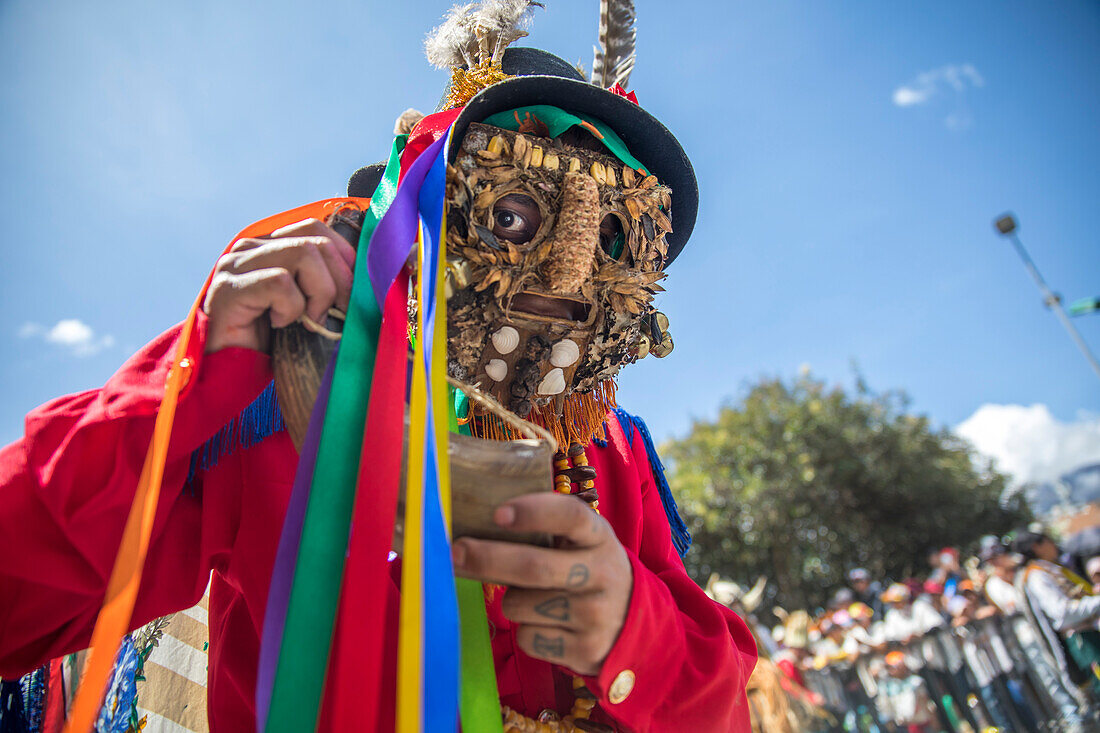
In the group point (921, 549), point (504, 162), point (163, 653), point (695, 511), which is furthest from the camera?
point (921, 549)

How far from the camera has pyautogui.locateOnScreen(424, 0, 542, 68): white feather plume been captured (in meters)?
2.26

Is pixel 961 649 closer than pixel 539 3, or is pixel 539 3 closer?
pixel 539 3

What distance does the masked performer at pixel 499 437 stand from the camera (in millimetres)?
1258

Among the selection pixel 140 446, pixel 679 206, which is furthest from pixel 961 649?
pixel 140 446

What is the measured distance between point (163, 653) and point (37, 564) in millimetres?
1038

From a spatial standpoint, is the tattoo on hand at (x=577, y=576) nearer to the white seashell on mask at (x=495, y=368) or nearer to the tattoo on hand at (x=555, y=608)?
the tattoo on hand at (x=555, y=608)

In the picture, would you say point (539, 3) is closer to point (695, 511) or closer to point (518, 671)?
point (518, 671)

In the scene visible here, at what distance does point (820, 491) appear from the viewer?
55.0 ft

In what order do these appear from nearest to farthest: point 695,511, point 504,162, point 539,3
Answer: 1. point 504,162
2. point 539,3
3. point 695,511

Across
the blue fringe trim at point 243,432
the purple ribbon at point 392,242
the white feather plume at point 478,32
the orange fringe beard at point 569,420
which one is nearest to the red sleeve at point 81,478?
the blue fringe trim at point 243,432

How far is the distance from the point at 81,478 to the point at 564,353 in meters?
1.15

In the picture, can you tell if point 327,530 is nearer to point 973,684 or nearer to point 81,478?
point 81,478

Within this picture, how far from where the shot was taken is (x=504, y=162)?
67.8 inches

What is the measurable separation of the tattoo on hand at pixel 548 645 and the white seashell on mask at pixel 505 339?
77 centimetres
